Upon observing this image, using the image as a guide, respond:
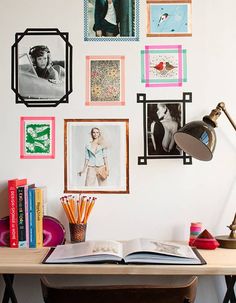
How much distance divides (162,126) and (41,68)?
640 millimetres

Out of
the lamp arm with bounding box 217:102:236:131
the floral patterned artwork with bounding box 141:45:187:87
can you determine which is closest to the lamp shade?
the lamp arm with bounding box 217:102:236:131

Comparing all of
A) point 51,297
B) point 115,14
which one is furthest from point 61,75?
point 51,297

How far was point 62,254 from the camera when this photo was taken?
199 centimetres

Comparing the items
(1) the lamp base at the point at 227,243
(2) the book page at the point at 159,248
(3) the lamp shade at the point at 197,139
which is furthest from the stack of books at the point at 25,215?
(1) the lamp base at the point at 227,243

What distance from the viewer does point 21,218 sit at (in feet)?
7.24

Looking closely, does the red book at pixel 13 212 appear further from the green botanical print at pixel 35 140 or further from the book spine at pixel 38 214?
the green botanical print at pixel 35 140

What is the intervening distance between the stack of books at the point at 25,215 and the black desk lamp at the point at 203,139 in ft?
2.17

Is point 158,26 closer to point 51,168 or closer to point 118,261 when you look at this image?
point 51,168

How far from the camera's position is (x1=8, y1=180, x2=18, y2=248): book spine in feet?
7.20

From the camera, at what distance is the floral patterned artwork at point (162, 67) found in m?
2.44

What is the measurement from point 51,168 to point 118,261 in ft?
2.30

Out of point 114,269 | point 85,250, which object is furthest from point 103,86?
point 114,269

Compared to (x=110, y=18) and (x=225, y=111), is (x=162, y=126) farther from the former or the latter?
(x=110, y=18)

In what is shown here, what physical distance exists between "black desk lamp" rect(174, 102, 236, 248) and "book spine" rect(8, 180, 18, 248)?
0.74m
